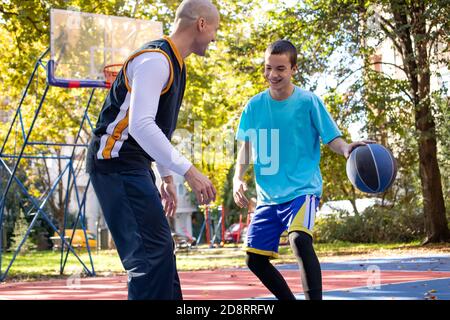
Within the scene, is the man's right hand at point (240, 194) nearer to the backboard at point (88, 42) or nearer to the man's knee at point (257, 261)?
the man's knee at point (257, 261)

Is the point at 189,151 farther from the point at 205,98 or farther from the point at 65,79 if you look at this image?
the point at 65,79

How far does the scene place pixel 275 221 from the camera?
16.7 ft

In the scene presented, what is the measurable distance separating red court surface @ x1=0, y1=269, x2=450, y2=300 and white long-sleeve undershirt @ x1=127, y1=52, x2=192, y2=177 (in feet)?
14.3

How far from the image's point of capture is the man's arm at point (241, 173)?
519 centimetres

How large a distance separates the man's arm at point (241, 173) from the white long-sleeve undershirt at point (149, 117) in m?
1.65

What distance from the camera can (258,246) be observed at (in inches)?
199

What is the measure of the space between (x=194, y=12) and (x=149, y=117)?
702 millimetres

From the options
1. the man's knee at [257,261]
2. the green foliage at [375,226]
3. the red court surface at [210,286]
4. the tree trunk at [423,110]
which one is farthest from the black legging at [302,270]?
the green foliage at [375,226]

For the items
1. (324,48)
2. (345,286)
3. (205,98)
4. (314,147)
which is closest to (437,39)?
(324,48)

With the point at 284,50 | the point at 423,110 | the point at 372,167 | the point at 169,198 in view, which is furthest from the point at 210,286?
the point at 423,110

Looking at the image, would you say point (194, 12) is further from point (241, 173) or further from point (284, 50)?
point (241, 173)

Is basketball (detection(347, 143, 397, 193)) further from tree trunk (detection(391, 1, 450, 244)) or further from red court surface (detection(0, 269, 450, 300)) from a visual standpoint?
tree trunk (detection(391, 1, 450, 244))

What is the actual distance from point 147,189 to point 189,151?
2693 cm

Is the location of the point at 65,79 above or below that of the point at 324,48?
below
